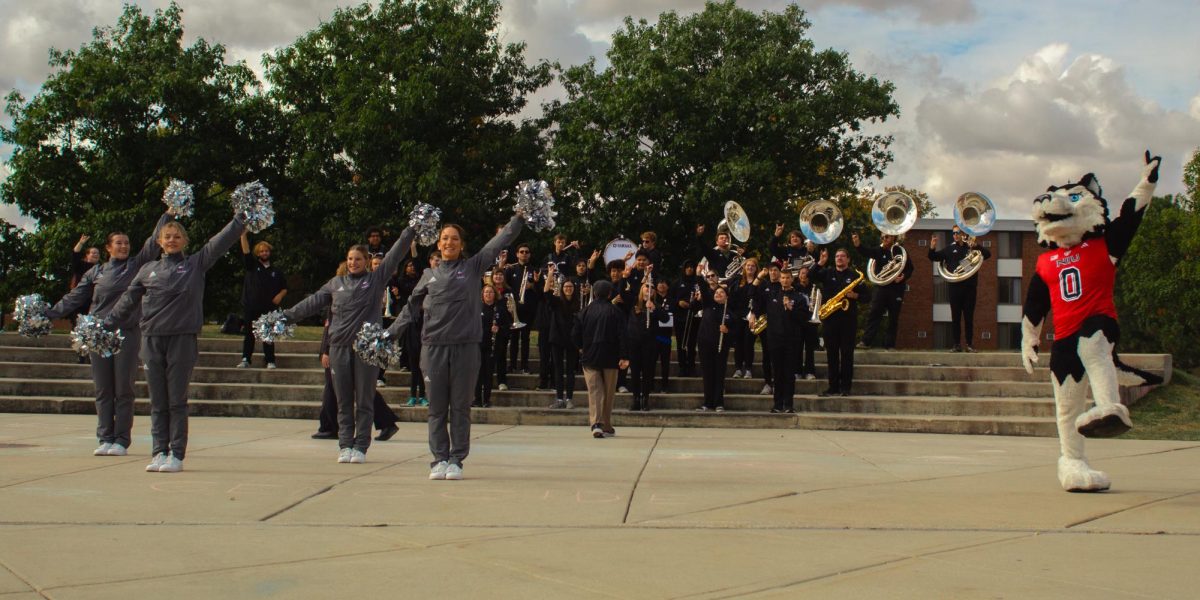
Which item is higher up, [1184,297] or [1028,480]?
[1184,297]

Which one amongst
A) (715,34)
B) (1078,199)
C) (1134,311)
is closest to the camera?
(1078,199)

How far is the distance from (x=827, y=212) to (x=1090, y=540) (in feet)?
47.7

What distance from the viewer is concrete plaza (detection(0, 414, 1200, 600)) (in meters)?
5.00

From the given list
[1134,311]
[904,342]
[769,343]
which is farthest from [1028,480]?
[1134,311]

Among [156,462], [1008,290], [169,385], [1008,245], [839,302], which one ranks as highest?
[1008,245]

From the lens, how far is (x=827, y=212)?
66.7 ft

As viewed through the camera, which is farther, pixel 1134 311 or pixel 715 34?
pixel 1134 311

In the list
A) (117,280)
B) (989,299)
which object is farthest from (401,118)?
(989,299)

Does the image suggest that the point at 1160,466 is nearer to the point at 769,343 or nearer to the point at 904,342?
the point at 769,343

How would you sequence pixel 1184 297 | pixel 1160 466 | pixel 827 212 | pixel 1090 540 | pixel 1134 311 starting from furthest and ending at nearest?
pixel 1134 311
pixel 1184 297
pixel 827 212
pixel 1160 466
pixel 1090 540

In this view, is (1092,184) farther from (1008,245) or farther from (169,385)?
(1008,245)

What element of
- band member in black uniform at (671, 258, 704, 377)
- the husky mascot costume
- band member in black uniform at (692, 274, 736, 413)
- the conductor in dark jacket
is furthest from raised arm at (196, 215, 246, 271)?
band member in black uniform at (671, 258, 704, 377)

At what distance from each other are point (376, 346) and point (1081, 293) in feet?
18.7

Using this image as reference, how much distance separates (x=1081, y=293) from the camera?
27.6 ft
